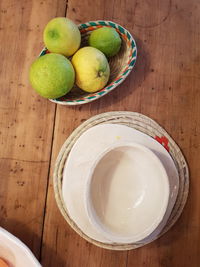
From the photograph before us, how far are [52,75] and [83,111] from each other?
0.14 m

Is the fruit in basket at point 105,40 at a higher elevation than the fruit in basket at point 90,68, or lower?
higher

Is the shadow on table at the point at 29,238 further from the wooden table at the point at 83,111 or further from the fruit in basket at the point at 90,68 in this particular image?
the fruit in basket at the point at 90,68

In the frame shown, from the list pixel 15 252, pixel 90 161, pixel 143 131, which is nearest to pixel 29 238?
pixel 15 252

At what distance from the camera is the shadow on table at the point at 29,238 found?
599mm

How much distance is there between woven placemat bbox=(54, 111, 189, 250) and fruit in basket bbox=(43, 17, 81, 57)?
157 millimetres

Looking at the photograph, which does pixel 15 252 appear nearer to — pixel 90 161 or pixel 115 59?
pixel 90 161

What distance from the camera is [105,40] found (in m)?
0.58

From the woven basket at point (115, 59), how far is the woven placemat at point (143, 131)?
64 millimetres

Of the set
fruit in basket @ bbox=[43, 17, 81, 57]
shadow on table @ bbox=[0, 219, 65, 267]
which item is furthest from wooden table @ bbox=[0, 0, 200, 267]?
fruit in basket @ bbox=[43, 17, 81, 57]

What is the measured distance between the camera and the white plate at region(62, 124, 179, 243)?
574 millimetres

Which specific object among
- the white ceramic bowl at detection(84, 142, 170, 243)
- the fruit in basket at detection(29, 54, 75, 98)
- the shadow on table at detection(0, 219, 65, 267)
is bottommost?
the shadow on table at detection(0, 219, 65, 267)

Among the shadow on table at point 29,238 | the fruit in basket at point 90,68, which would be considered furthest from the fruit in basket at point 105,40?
the shadow on table at point 29,238

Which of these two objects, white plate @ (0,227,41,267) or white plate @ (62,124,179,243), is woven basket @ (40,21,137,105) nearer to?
white plate @ (62,124,179,243)

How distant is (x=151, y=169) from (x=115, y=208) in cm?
11
